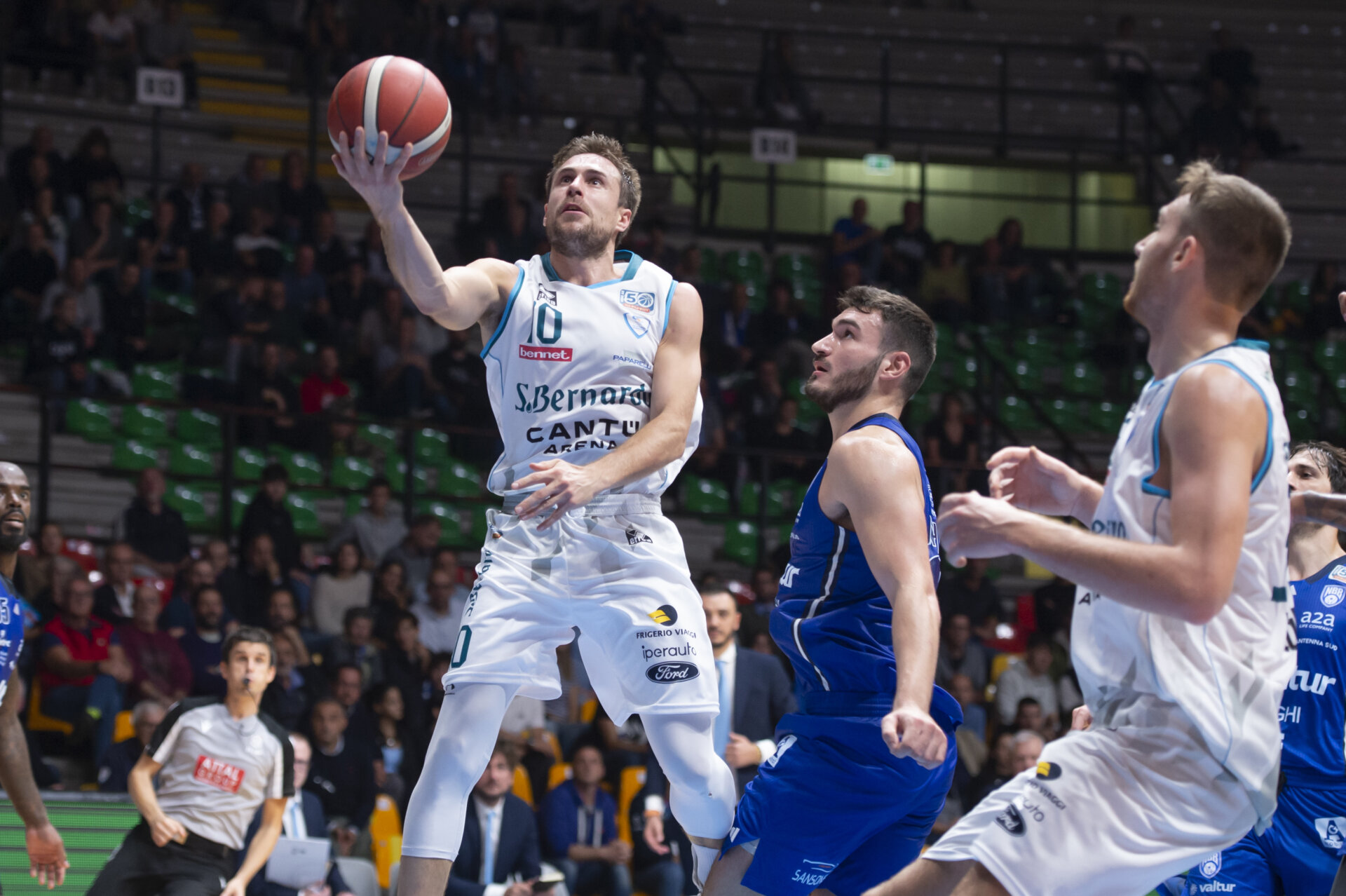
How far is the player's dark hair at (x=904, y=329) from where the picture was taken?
14.7 ft

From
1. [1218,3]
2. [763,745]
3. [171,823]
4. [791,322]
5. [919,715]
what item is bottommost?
[171,823]

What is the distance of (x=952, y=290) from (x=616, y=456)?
1250cm

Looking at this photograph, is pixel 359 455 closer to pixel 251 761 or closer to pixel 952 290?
pixel 251 761

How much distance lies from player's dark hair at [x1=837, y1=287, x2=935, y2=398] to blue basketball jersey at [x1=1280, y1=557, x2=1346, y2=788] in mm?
1831

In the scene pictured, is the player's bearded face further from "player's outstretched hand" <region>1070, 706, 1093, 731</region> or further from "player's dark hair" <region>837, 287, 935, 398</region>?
"player's outstretched hand" <region>1070, 706, 1093, 731</region>

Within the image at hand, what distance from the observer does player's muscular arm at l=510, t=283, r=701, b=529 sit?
4.40 metres

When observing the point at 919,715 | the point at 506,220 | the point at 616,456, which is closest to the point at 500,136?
the point at 506,220

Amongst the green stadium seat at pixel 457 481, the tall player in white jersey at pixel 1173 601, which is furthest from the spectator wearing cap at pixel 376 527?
the tall player in white jersey at pixel 1173 601

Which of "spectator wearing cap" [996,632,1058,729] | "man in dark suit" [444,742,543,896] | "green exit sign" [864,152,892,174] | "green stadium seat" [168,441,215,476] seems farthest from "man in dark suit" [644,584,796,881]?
"green exit sign" [864,152,892,174]

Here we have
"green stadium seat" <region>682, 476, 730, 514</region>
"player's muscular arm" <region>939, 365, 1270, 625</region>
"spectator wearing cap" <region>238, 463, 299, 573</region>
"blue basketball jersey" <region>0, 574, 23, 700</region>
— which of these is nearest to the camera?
"player's muscular arm" <region>939, 365, 1270, 625</region>

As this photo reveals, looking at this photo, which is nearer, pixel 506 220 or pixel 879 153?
pixel 506 220

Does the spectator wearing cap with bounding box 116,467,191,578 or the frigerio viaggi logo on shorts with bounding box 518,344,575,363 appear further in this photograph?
the spectator wearing cap with bounding box 116,467,191,578

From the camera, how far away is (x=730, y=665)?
877 cm

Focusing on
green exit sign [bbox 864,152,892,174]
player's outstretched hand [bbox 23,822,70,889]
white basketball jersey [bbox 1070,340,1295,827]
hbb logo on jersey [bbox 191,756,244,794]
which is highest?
green exit sign [bbox 864,152,892,174]
